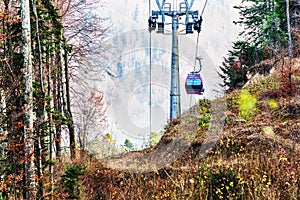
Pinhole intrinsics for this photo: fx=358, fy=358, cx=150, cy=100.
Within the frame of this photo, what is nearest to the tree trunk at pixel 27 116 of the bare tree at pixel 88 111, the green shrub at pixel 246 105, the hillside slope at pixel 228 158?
the hillside slope at pixel 228 158

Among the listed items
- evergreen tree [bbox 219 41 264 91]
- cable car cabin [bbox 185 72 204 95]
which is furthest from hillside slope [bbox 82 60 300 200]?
evergreen tree [bbox 219 41 264 91]

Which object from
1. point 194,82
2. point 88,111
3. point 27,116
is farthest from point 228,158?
point 88,111

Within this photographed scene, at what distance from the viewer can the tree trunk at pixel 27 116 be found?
198 inches

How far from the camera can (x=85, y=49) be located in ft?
38.7

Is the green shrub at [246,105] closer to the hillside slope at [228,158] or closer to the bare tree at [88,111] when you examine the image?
the hillside slope at [228,158]

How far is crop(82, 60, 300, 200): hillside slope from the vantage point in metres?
5.19

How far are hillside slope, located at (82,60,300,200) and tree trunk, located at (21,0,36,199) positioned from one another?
187cm

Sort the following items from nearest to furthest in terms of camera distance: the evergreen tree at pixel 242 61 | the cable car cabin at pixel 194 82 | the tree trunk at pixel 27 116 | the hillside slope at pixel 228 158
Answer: the tree trunk at pixel 27 116 → the hillside slope at pixel 228 158 → the cable car cabin at pixel 194 82 → the evergreen tree at pixel 242 61

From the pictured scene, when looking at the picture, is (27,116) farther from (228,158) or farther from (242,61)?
(242,61)

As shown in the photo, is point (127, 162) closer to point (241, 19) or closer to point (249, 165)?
point (249, 165)

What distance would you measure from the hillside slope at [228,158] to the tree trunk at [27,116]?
6.13 feet

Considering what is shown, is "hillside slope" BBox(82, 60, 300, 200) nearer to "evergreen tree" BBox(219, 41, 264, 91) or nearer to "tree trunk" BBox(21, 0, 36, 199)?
"tree trunk" BBox(21, 0, 36, 199)

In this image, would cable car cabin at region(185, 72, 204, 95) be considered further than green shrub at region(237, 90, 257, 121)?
Yes

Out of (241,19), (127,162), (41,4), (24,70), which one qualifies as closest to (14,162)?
(24,70)
